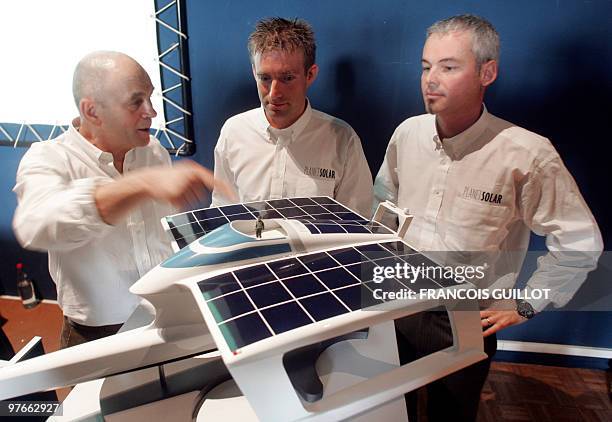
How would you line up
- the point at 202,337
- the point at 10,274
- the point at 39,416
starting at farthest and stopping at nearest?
the point at 10,274, the point at 39,416, the point at 202,337

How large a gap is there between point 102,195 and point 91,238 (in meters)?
0.15

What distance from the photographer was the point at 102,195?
2.52 ft

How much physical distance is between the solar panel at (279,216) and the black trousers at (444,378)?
0.44 meters

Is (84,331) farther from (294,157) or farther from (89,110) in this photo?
(294,157)

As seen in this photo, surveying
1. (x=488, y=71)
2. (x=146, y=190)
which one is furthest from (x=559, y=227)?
(x=146, y=190)

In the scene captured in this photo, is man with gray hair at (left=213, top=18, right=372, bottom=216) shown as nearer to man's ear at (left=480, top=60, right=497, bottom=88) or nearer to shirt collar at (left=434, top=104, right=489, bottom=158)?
shirt collar at (left=434, top=104, right=489, bottom=158)

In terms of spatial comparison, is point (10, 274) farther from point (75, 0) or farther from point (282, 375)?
point (282, 375)

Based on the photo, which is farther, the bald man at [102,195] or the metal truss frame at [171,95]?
the metal truss frame at [171,95]

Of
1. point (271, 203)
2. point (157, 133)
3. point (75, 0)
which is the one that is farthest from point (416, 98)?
point (75, 0)

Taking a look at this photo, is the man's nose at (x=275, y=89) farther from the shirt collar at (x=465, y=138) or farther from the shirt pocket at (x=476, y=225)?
the shirt pocket at (x=476, y=225)

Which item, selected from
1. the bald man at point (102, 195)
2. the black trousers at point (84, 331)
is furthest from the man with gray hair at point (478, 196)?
the black trousers at point (84, 331)

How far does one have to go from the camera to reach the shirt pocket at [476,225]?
110cm

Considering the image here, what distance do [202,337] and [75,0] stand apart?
135 cm

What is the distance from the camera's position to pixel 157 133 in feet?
5.32
